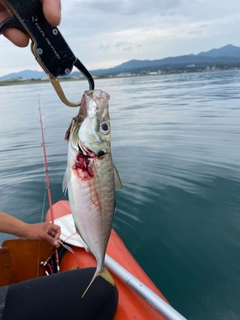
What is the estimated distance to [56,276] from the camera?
227 centimetres

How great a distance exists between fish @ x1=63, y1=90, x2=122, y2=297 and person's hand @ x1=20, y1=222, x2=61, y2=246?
0.95 m

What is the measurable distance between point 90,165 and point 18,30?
Result: 0.83 meters

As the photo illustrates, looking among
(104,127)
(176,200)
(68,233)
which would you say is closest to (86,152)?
(104,127)

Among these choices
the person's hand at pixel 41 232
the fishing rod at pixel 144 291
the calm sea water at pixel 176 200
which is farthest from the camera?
the calm sea water at pixel 176 200

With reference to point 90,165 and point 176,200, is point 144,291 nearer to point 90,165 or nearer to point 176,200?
point 90,165

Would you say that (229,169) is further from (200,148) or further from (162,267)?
(162,267)

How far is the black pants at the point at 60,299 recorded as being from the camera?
2.04 metres

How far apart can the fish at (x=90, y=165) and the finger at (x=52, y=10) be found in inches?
15.2

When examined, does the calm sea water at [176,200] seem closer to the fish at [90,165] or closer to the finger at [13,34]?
the fish at [90,165]

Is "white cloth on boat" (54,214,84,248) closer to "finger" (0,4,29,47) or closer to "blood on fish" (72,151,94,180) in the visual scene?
"blood on fish" (72,151,94,180)

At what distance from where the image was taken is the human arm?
233 centimetres

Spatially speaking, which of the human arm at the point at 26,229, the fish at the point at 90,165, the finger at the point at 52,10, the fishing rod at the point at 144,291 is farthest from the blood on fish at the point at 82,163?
the fishing rod at the point at 144,291

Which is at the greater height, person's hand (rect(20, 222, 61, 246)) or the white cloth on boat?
person's hand (rect(20, 222, 61, 246))

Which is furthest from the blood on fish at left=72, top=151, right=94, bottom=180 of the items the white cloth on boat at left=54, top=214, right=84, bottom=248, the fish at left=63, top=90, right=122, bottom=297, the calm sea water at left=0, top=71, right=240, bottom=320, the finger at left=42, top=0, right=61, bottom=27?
the calm sea water at left=0, top=71, right=240, bottom=320
